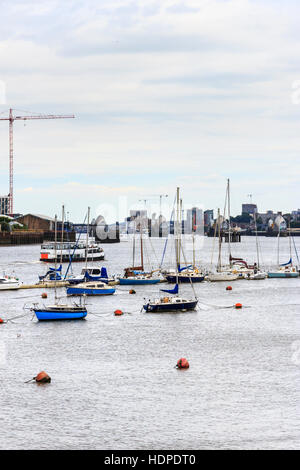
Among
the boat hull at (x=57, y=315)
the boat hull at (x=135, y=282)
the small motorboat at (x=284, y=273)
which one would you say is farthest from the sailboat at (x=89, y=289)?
the small motorboat at (x=284, y=273)

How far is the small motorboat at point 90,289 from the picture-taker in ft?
332

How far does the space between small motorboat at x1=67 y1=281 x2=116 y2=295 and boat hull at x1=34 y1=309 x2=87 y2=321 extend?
796 inches

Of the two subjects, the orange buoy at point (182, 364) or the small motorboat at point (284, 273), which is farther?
the small motorboat at point (284, 273)

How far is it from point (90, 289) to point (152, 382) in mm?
50713

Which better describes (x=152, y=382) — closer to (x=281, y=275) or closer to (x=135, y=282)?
(x=135, y=282)

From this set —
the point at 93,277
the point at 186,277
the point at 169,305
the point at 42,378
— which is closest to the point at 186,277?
the point at 186,277

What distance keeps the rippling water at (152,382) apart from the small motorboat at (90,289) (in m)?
13.5

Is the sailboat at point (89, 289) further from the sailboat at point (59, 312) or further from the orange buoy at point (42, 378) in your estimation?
the orange buoy at point (42, 378)

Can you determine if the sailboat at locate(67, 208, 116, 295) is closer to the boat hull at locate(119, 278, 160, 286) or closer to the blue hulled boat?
the boat hull at locate(119, 278, 160, 286)

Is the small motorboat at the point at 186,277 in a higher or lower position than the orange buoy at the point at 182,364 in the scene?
higher

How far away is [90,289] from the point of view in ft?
335

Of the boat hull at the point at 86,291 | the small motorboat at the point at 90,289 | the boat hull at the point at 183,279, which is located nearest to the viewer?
the boat hull at the point at 86,291
